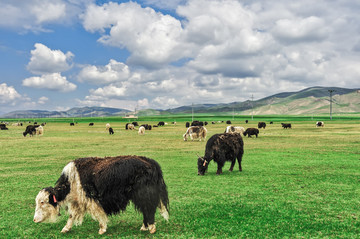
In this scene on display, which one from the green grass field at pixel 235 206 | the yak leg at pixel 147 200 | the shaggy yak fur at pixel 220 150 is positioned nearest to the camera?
the yak leg at pixel 147 200

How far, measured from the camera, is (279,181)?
39.1 feet

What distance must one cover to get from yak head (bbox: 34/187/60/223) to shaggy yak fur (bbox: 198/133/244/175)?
328 inches

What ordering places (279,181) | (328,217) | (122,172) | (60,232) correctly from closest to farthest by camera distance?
(122,172) → (60,232) → (328,217) → (279,181)

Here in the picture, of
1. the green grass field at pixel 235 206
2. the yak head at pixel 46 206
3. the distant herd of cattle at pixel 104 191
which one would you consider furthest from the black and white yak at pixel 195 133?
the yak head at pixel 46 206

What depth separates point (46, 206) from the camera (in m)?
6.40

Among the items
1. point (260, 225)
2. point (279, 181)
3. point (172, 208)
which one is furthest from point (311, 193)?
point (172, 208)

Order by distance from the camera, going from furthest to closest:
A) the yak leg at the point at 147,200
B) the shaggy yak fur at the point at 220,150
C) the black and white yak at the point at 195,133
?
the black and white yak at the point at 195,133, the shaggy yak fur at the point at 220,150, the yak leg at the point at 147,200

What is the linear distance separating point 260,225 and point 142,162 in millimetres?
3561

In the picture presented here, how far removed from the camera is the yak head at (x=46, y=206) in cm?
634

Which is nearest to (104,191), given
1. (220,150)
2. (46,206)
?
(46,206)

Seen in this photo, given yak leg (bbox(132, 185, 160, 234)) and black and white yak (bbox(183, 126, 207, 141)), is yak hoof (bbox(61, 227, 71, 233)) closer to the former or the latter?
yak leg (bbox(132, 185, 160, 234))

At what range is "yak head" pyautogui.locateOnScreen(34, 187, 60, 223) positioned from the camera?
6344 mm

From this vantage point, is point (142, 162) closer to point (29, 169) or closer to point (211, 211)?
point (211, 211)

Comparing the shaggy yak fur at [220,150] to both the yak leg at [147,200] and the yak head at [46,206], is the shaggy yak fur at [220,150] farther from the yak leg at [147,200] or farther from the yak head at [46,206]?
the yak head at [46,206]
